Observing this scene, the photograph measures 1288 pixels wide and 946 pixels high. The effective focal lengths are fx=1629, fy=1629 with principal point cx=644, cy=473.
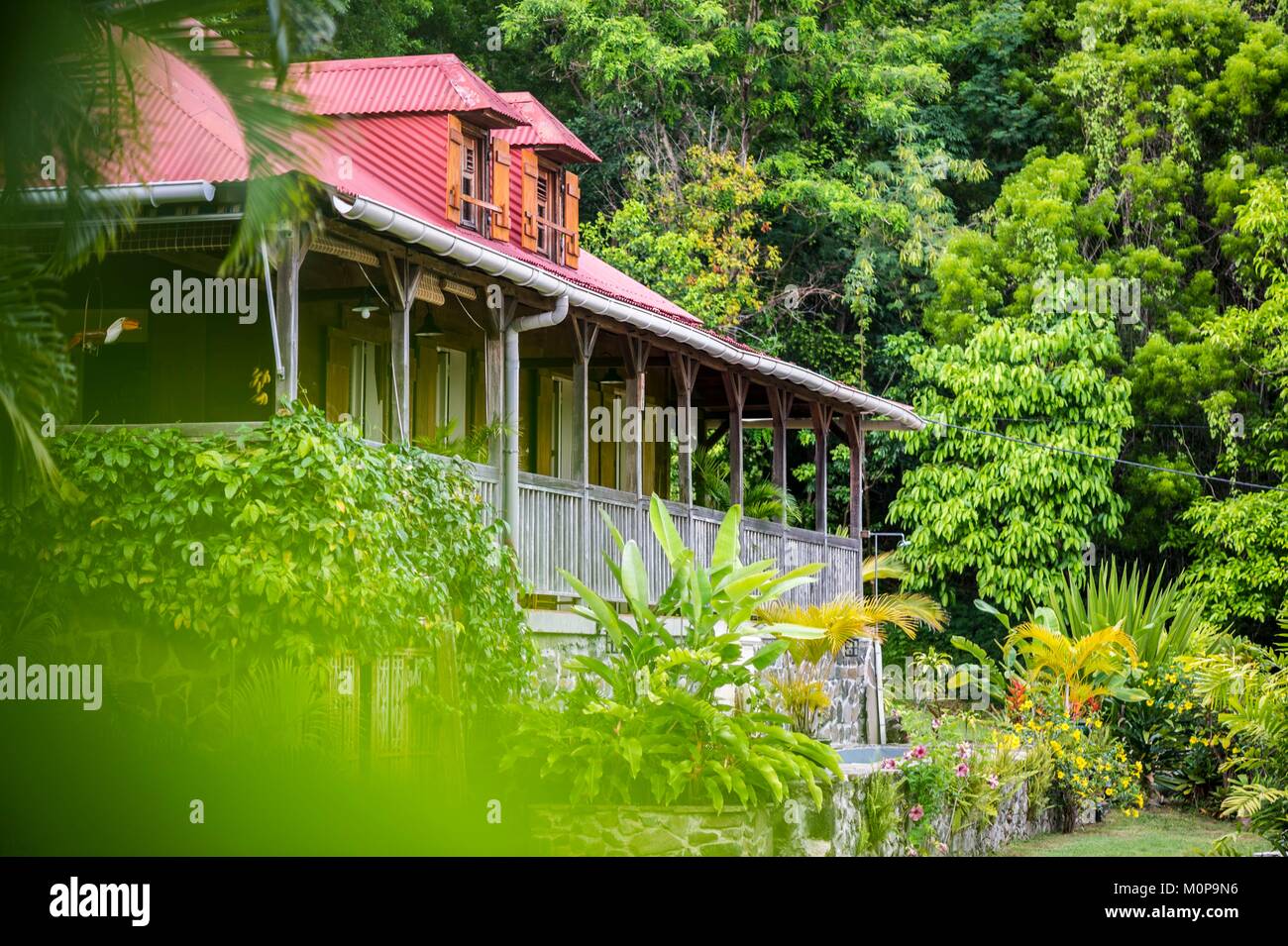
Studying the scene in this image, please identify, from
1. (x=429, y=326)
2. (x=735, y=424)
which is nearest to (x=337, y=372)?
(x=429, y=326)

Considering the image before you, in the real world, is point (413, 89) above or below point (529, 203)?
above

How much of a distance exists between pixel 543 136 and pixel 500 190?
1.86 metres

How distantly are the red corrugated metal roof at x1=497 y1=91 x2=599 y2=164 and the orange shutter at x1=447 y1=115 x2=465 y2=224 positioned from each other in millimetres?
1755

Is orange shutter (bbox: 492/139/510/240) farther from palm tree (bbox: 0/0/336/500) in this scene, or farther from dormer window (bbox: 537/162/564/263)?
palm tree (bbox: 0/0/336/500)

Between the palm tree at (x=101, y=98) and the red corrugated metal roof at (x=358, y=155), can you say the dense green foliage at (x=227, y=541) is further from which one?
the palm tree at (x=101, y=98)

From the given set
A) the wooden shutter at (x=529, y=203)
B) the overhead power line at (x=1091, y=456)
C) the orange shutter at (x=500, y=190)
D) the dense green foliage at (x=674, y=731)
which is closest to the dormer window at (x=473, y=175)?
the orange shutter at (x=500, y=190)

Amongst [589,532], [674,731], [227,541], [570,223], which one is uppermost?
[570,223]

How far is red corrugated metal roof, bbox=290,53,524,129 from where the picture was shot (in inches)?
765

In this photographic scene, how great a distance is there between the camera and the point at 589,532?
619 inches

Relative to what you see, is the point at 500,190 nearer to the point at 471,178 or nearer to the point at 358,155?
the point at 471,178

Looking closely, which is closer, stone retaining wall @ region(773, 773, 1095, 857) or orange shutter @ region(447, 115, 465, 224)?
stone retaining wall @ region(773, 773, 1095, 857)

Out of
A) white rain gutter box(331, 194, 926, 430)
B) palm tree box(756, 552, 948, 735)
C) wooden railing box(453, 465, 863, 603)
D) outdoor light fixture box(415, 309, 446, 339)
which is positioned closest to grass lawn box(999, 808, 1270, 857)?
palm tree box(756, 552, 948, 735)

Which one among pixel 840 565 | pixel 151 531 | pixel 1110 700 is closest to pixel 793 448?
pixel 840 565
